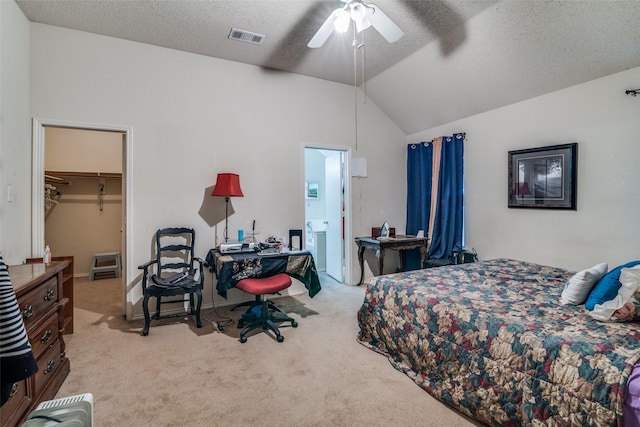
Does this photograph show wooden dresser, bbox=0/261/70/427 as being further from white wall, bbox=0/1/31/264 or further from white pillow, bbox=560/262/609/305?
white pillow, bbox=560/262/609/305

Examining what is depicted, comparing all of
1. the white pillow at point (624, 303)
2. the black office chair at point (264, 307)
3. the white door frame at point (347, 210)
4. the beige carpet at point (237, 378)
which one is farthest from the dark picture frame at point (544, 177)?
the black office chair at point (264, 307)

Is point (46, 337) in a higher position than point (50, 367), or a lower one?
higher

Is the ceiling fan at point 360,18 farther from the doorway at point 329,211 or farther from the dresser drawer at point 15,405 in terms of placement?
the dresser drawer at point 15,405

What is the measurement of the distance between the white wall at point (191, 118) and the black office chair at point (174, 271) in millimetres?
156

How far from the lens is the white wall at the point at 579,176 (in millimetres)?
2717

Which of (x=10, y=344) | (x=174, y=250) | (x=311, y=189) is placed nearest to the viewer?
(x=10, y=344)

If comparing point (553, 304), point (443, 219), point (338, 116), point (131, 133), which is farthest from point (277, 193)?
point (553, 304)

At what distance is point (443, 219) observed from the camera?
13.9 ft

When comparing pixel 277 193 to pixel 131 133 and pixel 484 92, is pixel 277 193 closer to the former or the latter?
pixel 131 133

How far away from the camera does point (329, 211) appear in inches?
193

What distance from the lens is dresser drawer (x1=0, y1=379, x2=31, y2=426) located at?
1.42 meters

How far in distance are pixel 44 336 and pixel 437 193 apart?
4266 millimetres

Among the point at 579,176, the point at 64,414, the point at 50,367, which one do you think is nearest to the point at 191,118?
the point at 50,367

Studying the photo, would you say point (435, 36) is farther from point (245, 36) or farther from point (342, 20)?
point (245, 36)
